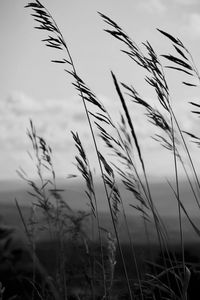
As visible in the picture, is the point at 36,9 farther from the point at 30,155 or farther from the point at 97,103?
the point at 30,155

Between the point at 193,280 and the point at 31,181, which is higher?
the point at 31,181

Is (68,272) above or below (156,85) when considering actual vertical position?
below

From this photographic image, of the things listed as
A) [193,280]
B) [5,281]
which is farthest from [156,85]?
[5,281]

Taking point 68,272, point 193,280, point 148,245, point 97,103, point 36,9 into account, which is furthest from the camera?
point 68,272

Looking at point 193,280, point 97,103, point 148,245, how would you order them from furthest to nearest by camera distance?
point 193,280 < point 148,245 < point 97,103

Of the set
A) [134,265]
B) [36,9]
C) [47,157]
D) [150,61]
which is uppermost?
[36,9]

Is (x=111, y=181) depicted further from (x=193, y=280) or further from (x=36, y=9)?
(x=193, y=280)

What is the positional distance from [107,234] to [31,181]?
1.95 ft

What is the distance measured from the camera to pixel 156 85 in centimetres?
197

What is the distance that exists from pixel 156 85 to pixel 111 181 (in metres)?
0.48

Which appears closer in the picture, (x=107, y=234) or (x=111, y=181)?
(x=111, y=181)

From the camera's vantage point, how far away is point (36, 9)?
212cm

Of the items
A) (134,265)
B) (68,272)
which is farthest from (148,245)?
(68,272)

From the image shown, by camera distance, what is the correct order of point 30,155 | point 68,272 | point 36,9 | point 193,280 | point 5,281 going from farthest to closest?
point 5,281
point 68,272
point 193,280
point 30,155
point 36,9
